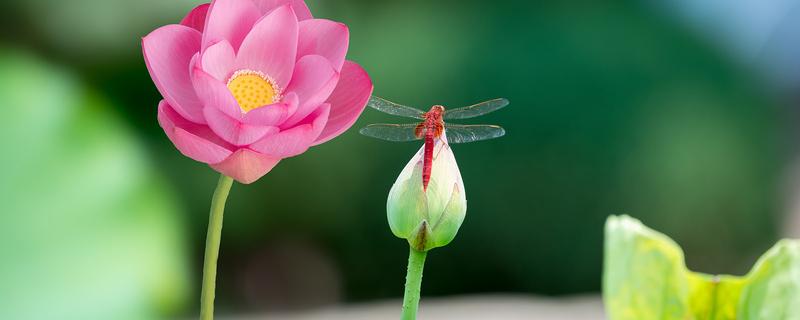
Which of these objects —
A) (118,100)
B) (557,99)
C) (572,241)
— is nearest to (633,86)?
(557,99)

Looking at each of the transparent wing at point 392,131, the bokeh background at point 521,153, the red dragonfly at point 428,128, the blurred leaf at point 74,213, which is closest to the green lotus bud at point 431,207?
the red dragonfly at point 428,128

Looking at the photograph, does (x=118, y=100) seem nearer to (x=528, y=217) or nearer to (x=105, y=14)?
(x=105, y=14)

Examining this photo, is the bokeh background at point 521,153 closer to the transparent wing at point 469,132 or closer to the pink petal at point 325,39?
the transparent wing at point 469,132

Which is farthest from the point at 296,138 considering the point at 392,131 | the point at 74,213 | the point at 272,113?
the point at 74,213

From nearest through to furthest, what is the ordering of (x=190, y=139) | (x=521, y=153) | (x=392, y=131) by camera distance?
(x=190, y=139) < (x=392, y=131) < (x=521, y=153)

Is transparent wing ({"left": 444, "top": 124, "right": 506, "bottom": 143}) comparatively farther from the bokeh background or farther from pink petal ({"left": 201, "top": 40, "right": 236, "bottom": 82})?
the bokeh background

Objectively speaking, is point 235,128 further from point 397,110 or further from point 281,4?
point 397,110
